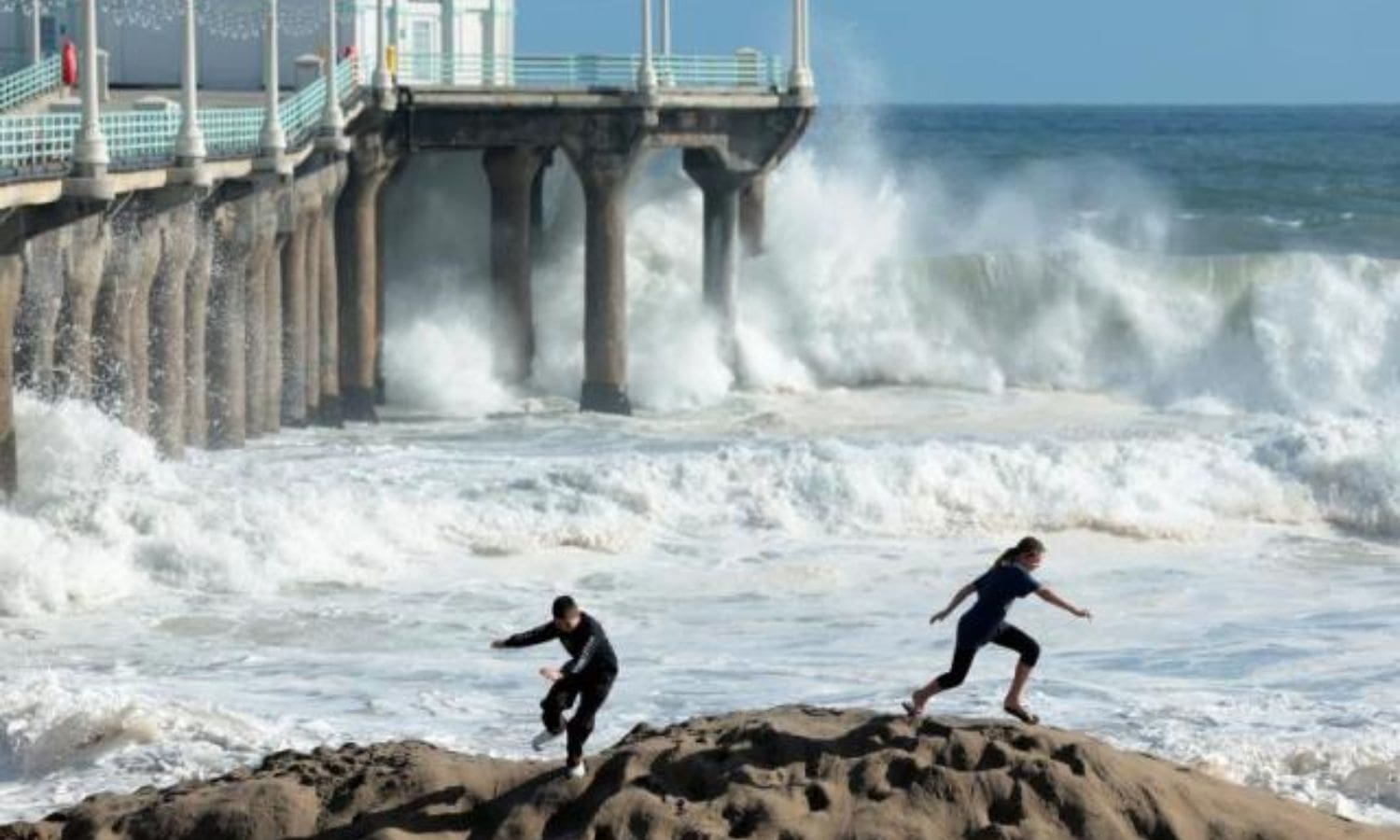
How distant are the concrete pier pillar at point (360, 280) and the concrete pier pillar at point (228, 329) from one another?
14.3 ft

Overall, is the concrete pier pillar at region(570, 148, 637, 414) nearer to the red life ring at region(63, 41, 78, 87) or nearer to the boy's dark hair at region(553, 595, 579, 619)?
the red life ring at region(63, 41, 78, 87)

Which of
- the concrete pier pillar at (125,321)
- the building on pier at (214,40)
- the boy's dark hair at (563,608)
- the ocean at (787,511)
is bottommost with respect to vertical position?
the ocean at (787,511)

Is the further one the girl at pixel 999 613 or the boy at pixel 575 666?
the girl at pixel 999 613

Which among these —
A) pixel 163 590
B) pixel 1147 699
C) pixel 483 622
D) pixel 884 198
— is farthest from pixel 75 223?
pixel 884 198

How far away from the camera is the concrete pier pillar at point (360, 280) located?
38.5 metres

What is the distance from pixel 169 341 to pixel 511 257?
403 inches

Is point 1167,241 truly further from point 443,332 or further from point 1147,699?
point 1147,699

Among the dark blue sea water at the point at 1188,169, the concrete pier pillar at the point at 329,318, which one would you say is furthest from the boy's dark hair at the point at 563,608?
the dark blue sea water at the point at 1188,169

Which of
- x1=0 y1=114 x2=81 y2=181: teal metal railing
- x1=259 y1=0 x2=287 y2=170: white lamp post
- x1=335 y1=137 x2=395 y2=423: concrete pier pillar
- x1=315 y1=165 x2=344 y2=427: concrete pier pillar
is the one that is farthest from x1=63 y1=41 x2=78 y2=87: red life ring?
x1=0 y1=114 x2=81 y2=181: teal metal railing

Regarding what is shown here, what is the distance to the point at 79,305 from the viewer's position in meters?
27.8

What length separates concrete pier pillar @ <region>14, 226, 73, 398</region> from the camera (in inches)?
1030

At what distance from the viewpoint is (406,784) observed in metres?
14.7

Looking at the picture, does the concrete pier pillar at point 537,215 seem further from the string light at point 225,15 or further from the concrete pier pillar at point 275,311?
the concrete pier pillar at point 275,311

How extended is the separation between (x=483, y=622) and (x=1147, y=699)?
218 inches
